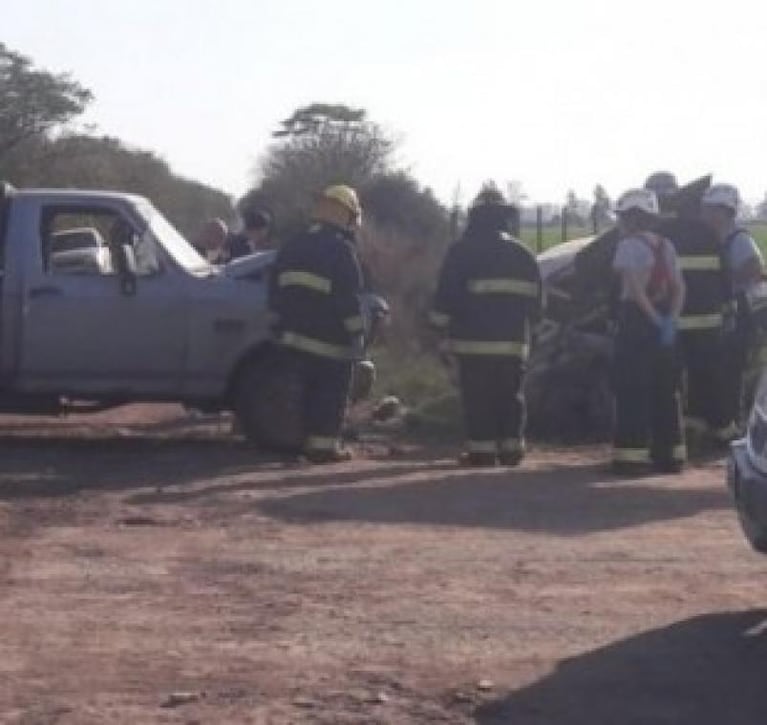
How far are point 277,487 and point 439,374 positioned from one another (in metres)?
8.06

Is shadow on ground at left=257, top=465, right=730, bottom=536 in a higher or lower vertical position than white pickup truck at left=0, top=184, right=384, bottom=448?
lower

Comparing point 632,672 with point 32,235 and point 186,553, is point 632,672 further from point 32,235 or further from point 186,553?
point 32,235

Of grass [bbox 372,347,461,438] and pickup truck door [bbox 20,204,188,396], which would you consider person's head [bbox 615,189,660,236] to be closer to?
pickup truck door [bbox 20,204,188,396]

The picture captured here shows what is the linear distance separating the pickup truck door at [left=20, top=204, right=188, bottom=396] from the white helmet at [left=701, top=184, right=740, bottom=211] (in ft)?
12.5

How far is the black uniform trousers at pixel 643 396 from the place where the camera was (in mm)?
14258

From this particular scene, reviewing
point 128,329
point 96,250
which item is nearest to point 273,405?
point 128,329

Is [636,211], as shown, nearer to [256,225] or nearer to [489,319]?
[489,319]

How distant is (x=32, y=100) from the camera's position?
153 ft

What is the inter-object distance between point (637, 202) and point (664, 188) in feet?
9.05

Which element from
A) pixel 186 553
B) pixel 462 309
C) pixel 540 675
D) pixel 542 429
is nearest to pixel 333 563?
pixel 186 553

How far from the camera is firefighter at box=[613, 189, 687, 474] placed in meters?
14.2

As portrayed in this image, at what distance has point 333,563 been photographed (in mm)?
10922

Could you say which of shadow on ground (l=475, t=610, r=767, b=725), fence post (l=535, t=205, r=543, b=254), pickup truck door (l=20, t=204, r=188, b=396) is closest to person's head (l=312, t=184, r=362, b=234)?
pickup truck door (l=20, t=204, r=188, b=396)

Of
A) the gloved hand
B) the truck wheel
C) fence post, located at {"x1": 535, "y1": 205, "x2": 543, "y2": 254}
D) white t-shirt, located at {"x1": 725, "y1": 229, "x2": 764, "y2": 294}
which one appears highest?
fence post, located at {"x1": 535, "y1": 205, "x2": 543, "y2": 254}
